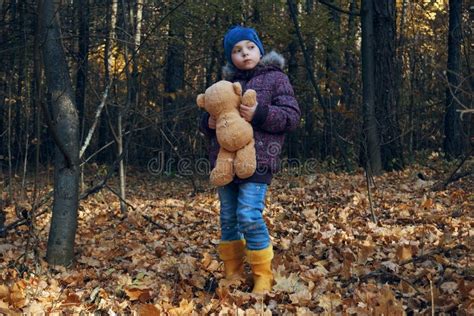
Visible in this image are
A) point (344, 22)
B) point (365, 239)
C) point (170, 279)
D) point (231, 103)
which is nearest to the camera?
point (231, 103)

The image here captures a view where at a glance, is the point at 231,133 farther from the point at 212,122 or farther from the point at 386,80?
the point at 386,80

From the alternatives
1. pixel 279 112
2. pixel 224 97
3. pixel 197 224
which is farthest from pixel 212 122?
pixel 197 224

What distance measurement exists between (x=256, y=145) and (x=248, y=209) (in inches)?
15.3

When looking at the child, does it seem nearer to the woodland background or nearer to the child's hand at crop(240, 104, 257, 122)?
the child's hand at crop(240, 104, 257, 122)

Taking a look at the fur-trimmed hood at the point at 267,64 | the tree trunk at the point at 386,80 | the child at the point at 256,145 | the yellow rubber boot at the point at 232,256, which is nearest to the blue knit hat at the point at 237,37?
the child at the point at 256,145

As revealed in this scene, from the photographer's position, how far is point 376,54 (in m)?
10.4

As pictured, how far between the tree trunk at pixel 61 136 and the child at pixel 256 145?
1.05 meters

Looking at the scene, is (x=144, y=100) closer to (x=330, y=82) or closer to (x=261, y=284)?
(x=330, y=82)

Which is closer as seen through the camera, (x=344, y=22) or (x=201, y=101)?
(x=201, y=101)

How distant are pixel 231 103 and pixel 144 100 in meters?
14.9

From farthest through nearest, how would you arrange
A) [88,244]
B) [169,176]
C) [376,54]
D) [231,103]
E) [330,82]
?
1. [330,82]
2. [169,176]
3. [376,54]
4. [88,244]
5. [231,103]

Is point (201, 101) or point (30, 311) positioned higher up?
Answer: point (201, 101)

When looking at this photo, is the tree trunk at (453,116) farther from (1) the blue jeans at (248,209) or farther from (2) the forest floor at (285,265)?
(1) the blue jeans at (248,209)

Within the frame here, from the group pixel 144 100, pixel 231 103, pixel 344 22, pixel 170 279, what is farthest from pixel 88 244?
pixel 344 22
